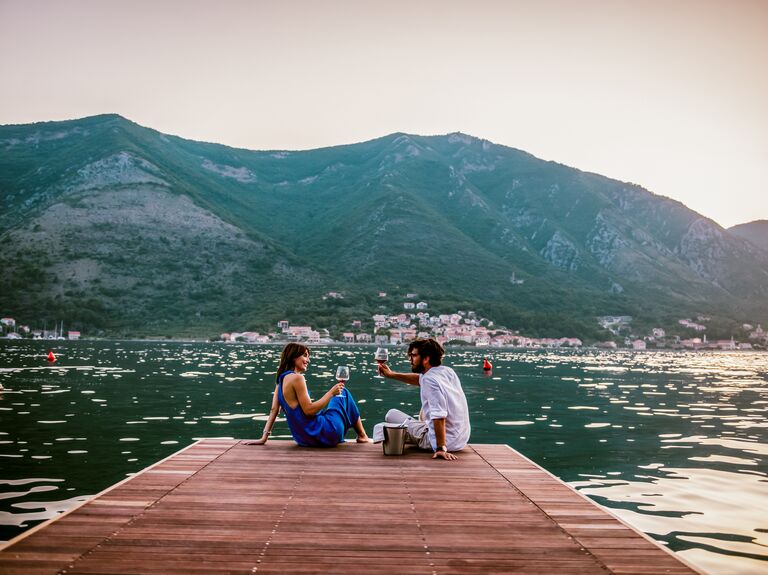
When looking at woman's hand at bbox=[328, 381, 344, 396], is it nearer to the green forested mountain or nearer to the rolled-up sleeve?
the rolled-up sleeve

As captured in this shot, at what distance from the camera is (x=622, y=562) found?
5.24 metres

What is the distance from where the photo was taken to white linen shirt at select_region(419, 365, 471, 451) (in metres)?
9.74

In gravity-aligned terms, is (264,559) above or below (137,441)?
above

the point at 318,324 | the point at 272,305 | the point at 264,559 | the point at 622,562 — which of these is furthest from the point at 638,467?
the point at 272,305

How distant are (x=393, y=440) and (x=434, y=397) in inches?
40.6

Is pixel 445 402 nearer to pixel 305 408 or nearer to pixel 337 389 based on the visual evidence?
pixel 337 389

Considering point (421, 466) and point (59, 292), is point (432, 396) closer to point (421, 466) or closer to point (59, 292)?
point (421, 466)

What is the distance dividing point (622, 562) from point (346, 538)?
2.30m

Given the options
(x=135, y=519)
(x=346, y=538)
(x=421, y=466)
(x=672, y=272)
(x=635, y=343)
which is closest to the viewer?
(x=346, y=538)

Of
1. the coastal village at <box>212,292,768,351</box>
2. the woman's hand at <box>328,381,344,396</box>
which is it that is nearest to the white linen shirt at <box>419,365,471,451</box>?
the woman's hand at <box>328,381,344,396</box>

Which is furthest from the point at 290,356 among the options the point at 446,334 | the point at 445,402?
the point at 446,334

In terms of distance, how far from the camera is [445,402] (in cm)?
987

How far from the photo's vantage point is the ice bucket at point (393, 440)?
10133 mm

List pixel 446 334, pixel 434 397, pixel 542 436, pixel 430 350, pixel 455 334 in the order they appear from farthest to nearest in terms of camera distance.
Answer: pixel 446 334
pixel 455 334
pixel 542 436
pixel 430 350
pixel 434 397
